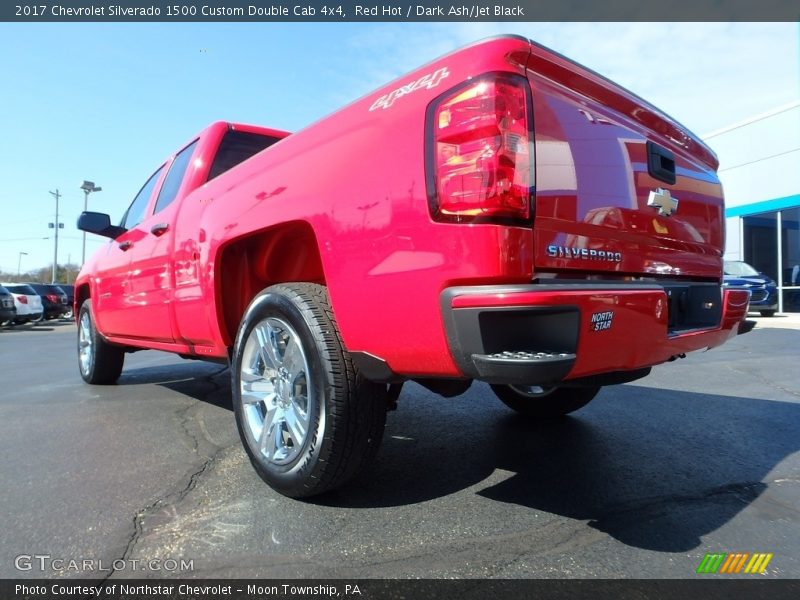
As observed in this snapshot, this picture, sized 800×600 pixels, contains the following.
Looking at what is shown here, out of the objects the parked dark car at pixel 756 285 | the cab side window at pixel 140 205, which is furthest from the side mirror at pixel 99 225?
the parked dark car at pixel 756 285

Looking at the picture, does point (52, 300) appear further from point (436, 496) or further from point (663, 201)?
point (663, 201)

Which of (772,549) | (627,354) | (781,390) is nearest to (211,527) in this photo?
(627,354)

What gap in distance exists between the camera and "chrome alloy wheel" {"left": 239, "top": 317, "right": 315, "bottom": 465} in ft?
8.08

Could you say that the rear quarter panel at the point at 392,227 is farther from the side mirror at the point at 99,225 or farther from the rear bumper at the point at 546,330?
the side mirror at the point at 99,225

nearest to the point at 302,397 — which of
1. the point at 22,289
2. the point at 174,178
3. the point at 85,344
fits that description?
the point at 174,178

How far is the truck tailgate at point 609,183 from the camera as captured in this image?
1.93 metres

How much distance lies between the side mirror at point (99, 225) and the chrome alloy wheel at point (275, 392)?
2726mm

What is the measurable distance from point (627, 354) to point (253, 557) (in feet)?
5.07

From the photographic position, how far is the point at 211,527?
Result: 2238 mm

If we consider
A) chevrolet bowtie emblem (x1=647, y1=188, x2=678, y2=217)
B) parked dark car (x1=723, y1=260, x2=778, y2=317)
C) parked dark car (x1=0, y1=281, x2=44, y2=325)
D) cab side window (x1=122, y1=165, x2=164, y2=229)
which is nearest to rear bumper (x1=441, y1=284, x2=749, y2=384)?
chevrolet bowtie emblem (x1=647, y1=188, x2=678, y2=217)

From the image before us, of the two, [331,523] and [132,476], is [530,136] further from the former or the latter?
[132,476]

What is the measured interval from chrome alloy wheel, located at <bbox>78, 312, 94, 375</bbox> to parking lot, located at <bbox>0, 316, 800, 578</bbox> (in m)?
1.19

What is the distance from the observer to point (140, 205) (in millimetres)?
4871

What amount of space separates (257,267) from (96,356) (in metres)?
3.32
